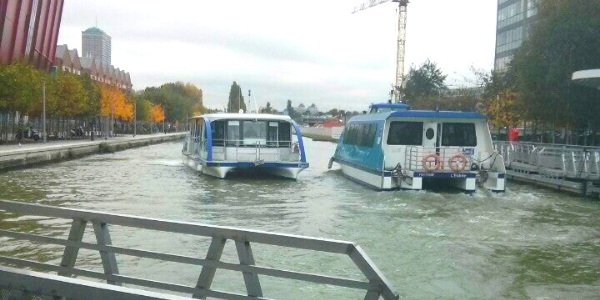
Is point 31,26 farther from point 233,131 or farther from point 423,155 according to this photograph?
point 423,155

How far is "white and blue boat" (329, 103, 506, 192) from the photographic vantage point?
19609 mm

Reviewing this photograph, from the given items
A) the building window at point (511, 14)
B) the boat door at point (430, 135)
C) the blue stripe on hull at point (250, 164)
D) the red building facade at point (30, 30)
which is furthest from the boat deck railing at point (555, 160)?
the building window at point (511, 14)

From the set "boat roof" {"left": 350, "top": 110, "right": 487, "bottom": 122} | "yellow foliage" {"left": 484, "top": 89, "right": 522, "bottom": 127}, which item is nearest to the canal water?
"boat roof" {"left": 350, "top": 110, "right": 487, "bottom": 122}

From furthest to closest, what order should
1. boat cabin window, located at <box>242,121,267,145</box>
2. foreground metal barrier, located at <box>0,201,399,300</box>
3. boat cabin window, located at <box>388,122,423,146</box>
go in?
1. boat cabin window, located at <box>242,121,267,145</box>
2. boat cabin window, located at <box>388,122,423,146</box>
3. foreground metal barrier, located at <box>0,201,399,300</box>

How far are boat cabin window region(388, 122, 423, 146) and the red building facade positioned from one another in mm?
32282

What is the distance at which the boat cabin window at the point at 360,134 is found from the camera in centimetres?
2208

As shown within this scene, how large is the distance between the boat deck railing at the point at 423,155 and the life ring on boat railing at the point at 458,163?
1.31ft

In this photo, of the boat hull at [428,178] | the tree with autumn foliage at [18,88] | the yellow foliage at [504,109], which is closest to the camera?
the boat hull at [428,178]

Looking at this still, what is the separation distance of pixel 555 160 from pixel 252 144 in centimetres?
1142

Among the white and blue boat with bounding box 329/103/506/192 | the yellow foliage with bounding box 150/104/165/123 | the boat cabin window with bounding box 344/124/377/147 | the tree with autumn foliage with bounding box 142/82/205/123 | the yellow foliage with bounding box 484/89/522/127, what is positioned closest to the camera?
the white and blue boat with bounding box 329/103/506/192

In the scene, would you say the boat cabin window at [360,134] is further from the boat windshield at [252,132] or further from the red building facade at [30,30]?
the red building facade at [30,30]

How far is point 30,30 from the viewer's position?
56.7m

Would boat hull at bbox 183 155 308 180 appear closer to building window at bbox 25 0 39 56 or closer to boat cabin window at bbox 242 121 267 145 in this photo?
boat cabin window at bbox 242 121 267 145

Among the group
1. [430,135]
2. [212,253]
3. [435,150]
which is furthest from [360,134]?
[212,253]
